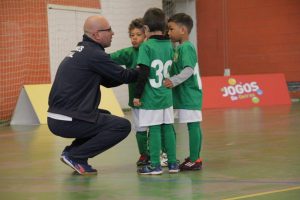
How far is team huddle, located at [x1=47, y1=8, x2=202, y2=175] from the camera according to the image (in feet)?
17.2

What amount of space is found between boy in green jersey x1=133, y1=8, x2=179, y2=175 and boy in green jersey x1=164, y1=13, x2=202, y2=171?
0.58ft

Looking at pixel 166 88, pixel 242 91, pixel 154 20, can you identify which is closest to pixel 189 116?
pixel 166 88

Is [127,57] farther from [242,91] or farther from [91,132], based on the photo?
[242,91]

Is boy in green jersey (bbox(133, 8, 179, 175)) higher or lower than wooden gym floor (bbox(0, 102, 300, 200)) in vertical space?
higher

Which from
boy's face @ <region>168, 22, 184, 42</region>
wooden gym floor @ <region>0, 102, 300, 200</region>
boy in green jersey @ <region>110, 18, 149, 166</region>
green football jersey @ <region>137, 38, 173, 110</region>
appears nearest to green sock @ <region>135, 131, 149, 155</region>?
boy in green jersey @ <region>110, 18, 149, 166</region>

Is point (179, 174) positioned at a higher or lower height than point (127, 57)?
lower

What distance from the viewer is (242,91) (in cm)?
1492

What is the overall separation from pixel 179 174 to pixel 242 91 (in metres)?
9.84

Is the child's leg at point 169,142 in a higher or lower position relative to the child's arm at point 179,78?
lower

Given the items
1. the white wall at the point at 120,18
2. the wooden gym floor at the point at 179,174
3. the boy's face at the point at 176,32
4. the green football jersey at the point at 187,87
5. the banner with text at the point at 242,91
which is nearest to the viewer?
the wooden gym floor at the point at 179,174

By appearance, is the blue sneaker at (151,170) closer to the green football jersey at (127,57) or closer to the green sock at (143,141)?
the green sock at (143,141)

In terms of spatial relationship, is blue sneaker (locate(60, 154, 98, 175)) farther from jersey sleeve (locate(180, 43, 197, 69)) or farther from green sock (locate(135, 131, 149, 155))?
jersey sleeve (locate(180, 43, 197, 69))

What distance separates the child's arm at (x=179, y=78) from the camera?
5.21 meters

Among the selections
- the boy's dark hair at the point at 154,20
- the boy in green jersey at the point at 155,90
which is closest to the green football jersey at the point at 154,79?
the boy in green jersey at the point at 155,90
